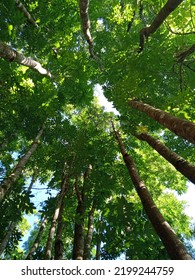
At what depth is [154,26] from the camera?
25.0 feet

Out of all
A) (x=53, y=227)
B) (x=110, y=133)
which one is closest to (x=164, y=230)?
(x=53, y=227)

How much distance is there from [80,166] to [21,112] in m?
4.40

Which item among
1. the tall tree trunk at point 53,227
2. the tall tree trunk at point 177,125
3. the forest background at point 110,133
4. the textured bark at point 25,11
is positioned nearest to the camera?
the tall tree trunk at point 177,125

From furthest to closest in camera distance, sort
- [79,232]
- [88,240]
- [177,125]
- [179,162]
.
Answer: [88,240] → [79,232] → [179,162] → [177,125]

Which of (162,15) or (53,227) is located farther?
(162,15)

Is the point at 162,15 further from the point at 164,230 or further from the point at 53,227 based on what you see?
the point at 53,227

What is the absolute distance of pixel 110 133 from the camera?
10.1 metres

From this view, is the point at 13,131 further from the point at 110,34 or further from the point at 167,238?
the point at 167,238

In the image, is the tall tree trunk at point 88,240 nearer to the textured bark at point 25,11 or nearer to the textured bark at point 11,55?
the textured bark at point 11,55

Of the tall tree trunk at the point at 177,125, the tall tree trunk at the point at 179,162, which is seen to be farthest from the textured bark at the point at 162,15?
the tall tree trunk at the point at 179,162

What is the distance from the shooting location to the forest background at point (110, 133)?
6004 mm

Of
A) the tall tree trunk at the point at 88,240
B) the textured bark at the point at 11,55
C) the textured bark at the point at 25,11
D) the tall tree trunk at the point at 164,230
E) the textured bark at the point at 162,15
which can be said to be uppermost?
the textured bark at the point at 25,11

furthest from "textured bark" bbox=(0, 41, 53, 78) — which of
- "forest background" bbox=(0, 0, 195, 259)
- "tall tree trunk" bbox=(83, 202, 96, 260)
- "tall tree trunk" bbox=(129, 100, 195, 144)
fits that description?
"tall tree trunk" bbox=(83, 202, 96, 260)

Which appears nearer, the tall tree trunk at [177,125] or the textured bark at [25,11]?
the tall tree trunk at [177,125]
